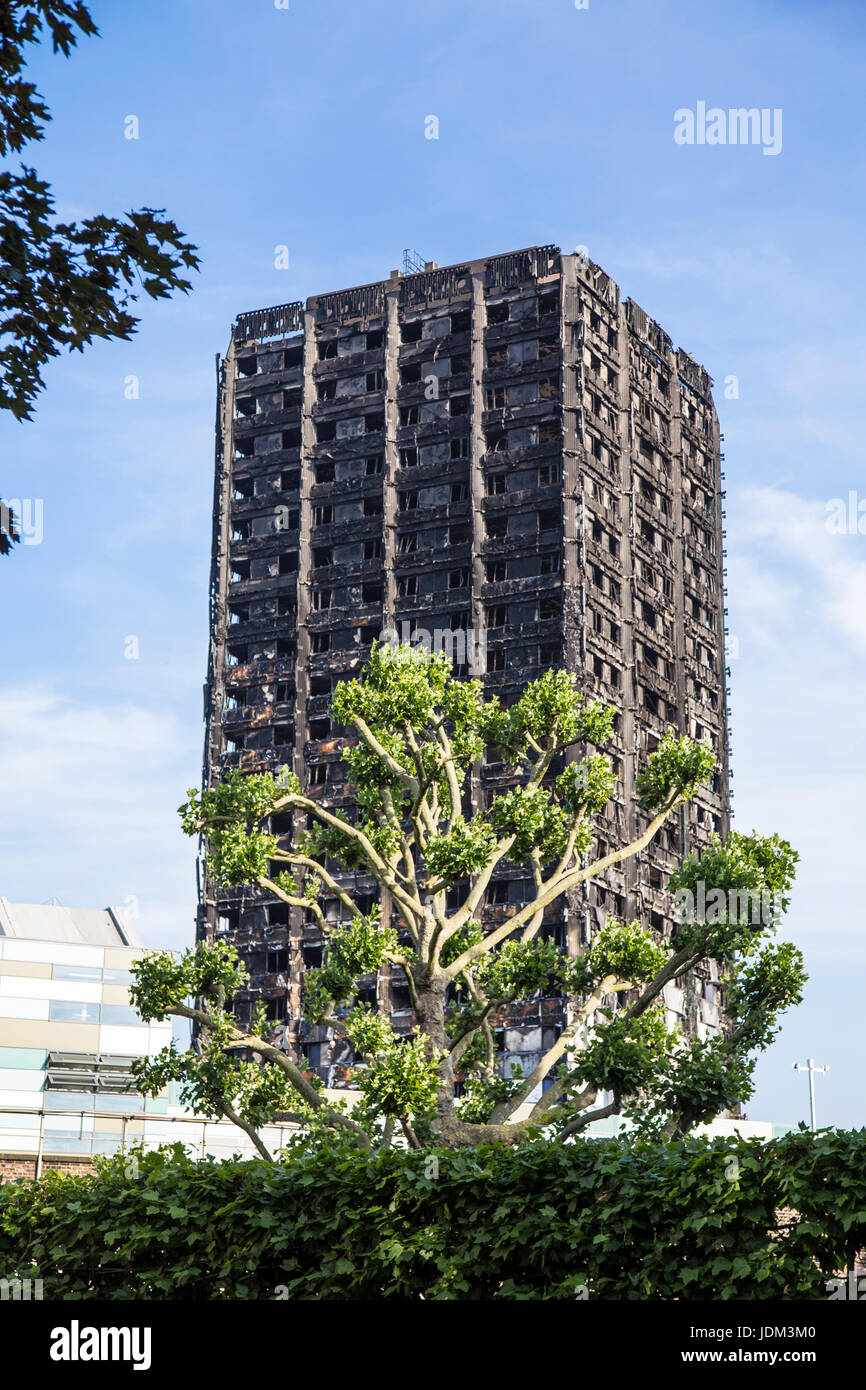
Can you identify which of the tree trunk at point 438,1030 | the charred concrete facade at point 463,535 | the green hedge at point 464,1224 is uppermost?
the charred concrete facade at point 463,535

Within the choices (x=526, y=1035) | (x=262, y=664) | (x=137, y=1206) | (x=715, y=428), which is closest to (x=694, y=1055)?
(x=137, y=1206)

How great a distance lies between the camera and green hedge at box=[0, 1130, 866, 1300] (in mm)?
13016

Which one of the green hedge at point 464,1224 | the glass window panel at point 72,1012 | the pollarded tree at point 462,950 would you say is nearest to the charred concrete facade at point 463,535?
the glass window panel at point 72,1012

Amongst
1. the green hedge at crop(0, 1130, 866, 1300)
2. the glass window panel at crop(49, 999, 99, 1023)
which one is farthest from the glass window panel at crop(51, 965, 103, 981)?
the green hedge at crop(0, 1130, 866, 1300)

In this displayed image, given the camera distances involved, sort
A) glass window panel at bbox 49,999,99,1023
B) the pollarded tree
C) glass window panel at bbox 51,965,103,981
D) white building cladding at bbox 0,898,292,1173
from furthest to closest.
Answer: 1. glass window panel at bbox 51,965,103,981
2. glass window panel at bbox 49,999,99,1023
3. white building cladding at bbox 0,898,292,1173
4. the pollarded tree

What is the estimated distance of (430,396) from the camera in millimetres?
81750

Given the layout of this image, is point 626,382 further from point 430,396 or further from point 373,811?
point 373,811

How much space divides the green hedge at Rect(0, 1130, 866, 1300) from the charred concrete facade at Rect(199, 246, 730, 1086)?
5460 cm

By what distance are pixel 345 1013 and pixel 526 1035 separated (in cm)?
897

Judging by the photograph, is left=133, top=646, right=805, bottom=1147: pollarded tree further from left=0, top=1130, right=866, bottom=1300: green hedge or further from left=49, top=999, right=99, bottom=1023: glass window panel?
left=49, top=999, right=99, bottom=1023: glass window panel

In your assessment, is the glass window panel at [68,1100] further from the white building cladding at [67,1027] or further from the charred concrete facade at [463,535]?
the charred concrete facade at [463,535]

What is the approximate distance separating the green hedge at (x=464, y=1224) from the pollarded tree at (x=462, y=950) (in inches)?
265

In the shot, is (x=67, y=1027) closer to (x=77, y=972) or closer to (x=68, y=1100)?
(x=77, y=972)

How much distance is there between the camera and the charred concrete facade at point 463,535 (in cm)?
7562
